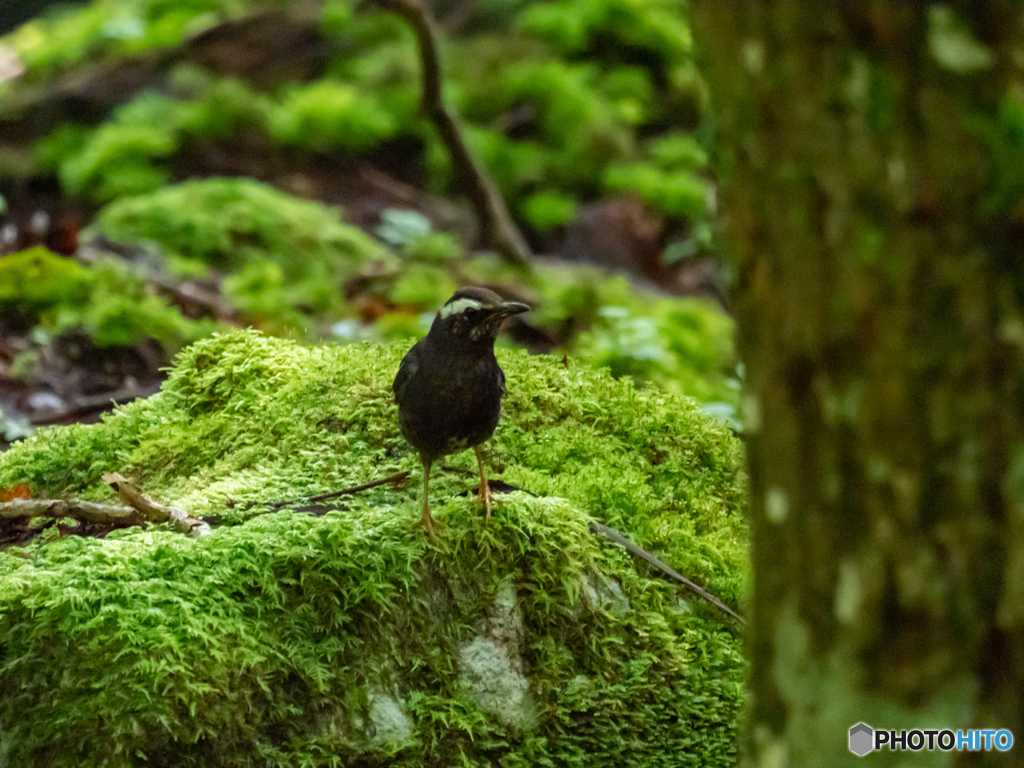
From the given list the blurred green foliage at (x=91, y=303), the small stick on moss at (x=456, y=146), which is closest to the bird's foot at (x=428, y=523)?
the blurred green foliage at (x=91, y=303)

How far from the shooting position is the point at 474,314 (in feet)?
9.57

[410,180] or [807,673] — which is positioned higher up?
[807,673]

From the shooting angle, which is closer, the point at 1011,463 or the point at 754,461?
the point at 1011,463

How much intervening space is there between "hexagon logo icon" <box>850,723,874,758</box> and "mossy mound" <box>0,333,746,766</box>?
1558 millimetres

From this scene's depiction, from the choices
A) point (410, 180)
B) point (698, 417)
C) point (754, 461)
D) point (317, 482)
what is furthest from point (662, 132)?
point (754, 461)

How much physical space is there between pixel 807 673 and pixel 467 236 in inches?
355

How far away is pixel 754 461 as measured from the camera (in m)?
1.45

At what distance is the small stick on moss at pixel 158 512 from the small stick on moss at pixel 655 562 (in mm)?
1302

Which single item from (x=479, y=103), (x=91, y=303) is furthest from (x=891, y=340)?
Result: (x=479, y=103)

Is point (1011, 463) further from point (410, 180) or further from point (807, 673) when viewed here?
point (410, 180)

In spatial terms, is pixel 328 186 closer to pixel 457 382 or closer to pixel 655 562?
pixel 457 382

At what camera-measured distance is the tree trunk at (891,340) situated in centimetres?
Answer: 120

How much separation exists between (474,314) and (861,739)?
1842mm

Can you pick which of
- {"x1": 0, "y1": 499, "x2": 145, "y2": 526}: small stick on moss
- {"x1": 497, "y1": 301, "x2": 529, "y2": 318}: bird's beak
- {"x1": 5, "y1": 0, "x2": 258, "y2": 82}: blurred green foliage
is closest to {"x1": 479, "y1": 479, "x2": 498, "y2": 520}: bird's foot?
{"x1": 497, "y1": 301, "x2": 529, "y2": 318}: bird's beak
